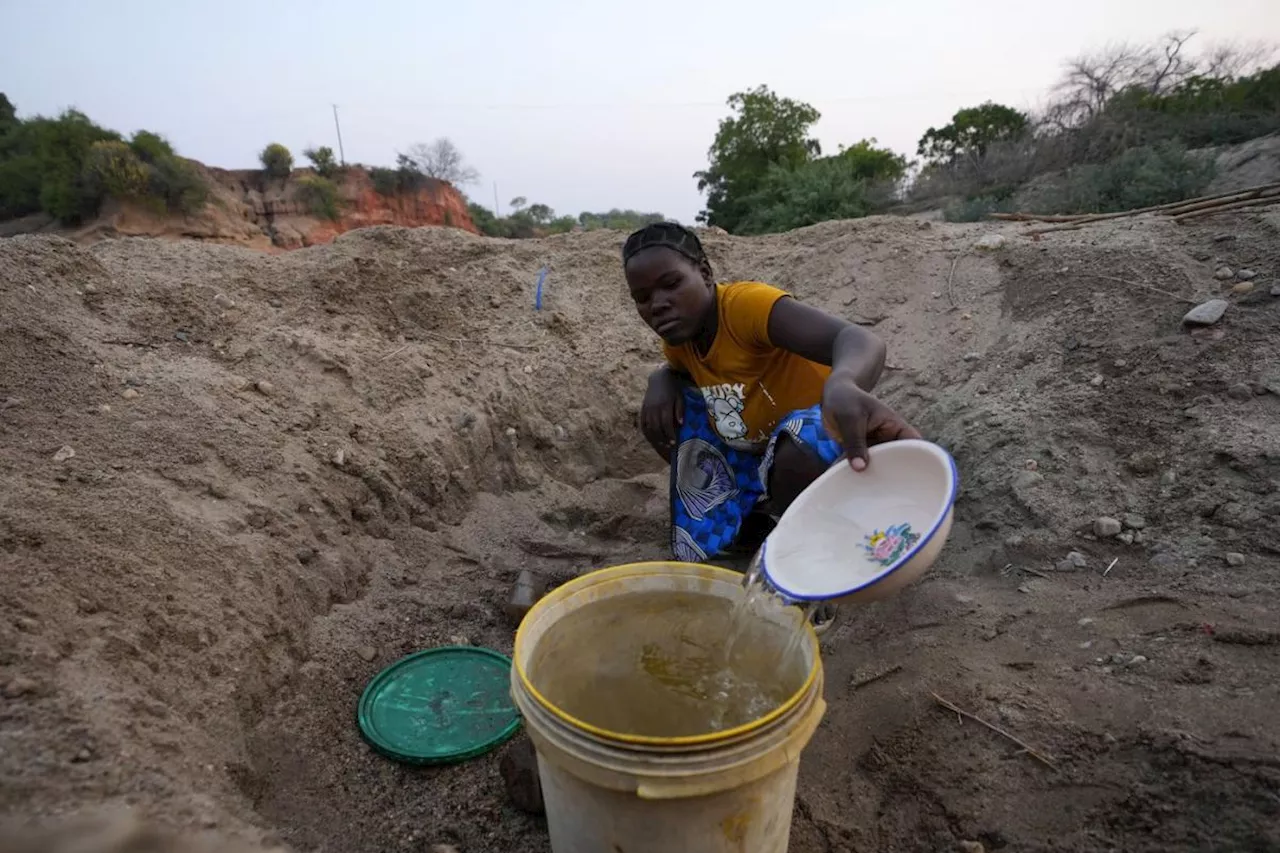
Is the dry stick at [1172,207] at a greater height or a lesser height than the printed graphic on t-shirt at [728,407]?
greater

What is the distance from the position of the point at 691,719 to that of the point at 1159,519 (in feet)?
5.69

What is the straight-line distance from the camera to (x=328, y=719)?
1906 mm

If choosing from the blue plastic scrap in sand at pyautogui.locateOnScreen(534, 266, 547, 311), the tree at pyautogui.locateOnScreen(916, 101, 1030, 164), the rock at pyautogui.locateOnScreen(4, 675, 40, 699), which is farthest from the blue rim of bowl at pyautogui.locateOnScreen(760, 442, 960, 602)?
the tree at pyautogui.locateOnScreen(916, 101, 1030, 164)

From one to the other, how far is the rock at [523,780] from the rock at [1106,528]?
1.85 meters

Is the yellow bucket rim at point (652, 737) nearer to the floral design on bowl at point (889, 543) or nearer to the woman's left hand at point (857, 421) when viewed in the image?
the floral design on bowl at point (889, 543)

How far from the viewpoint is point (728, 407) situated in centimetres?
239

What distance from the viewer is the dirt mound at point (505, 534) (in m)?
1.43

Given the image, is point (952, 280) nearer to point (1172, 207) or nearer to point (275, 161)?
point (1172, 207)

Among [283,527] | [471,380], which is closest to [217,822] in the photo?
[283,527]

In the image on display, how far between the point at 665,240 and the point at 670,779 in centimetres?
157

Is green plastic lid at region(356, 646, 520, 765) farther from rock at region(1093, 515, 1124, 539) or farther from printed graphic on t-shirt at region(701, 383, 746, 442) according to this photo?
rock at region(1093, 515, 1124, 539)

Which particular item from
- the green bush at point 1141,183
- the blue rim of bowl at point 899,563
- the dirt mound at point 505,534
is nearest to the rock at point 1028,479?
the dirt mound at point 505,534

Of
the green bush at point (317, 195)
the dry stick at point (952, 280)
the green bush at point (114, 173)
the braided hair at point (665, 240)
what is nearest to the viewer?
the braided hair at point (665, 240)

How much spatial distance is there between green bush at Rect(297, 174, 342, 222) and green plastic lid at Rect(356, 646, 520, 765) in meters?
21.1
